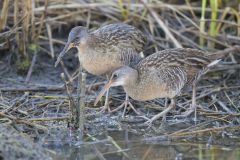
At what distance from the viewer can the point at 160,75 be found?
22.9 ft

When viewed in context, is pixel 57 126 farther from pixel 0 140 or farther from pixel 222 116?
pixel 222 116

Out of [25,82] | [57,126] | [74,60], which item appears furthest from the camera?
[74,60]

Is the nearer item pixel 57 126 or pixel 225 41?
pixel 57 126

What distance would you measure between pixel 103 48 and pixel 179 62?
890 millimetres

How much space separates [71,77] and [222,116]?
2129 millimetres

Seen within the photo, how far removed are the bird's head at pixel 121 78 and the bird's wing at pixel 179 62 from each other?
166 millimetres

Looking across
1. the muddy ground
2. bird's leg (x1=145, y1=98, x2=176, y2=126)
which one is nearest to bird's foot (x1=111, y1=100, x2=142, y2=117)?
the muddy ground

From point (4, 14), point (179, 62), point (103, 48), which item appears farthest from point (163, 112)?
point (4, 14)

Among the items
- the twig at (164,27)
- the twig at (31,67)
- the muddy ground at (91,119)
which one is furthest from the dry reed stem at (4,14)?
the twig at (164,27)

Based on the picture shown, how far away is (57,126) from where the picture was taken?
6.60 metres

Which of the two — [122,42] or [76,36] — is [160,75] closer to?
[122,42]

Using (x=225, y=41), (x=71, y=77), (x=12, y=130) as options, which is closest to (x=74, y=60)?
(x=71, y=77)

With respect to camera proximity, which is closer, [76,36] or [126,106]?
[76,36]

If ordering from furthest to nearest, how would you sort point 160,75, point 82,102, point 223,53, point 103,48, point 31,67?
point 31,67
point 223,53
point 103,48
point 160,75
point 82,102
